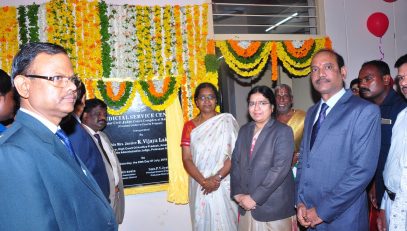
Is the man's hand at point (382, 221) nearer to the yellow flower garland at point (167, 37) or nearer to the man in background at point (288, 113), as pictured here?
the man in background at point (288, 113)

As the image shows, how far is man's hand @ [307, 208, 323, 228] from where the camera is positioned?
85.0 inches

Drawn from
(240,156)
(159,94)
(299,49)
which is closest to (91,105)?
(159,94)

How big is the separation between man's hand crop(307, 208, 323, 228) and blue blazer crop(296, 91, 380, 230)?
3 cm

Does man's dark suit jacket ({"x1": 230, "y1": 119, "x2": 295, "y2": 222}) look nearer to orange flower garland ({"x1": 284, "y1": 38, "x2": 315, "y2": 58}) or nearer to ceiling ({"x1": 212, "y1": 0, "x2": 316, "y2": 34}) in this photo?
orange flower garland ({"x1": 284, "y1": 38, "x2": 315, "y2": 58})

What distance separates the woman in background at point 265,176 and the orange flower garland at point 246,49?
172 cm

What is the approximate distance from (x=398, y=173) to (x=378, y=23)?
342 centimetres

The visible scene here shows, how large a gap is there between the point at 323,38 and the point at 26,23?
13.5 ft

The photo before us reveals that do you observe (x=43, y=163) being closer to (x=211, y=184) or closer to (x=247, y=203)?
(x=247, y=203)

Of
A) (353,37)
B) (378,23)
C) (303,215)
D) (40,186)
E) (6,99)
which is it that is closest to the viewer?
(40,186)

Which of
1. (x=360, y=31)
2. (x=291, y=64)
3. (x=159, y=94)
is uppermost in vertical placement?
(x=360, y=31)

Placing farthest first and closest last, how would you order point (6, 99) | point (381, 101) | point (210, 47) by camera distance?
point (210, 47)
point (381, 101)
point (6, 99)

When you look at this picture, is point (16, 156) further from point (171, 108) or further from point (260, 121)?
point (171, 108)

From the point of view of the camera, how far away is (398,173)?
2.18 m

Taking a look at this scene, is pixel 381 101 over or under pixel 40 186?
over
